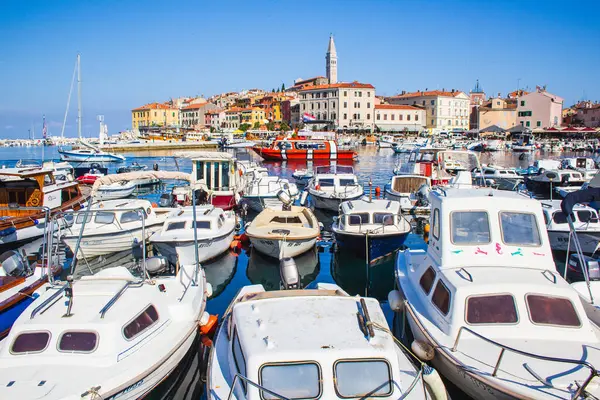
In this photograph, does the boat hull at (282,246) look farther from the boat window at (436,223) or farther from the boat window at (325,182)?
the boat window at (325,182)

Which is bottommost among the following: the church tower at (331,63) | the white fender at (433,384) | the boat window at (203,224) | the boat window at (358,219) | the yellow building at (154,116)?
the white fender at (433,384)

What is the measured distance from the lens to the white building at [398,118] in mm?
115812

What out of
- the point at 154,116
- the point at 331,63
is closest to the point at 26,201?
the point at 154,116

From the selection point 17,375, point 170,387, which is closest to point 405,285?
point 170,387

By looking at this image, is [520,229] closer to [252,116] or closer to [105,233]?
[105,233]

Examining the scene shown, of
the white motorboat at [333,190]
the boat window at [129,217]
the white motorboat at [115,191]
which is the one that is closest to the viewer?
the boat window at [129,217]

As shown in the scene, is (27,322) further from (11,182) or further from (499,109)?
(499,109)

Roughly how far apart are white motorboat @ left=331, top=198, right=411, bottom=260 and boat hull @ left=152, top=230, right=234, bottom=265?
165 inches

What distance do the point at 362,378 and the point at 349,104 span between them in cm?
11002

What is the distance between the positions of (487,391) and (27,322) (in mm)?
7453

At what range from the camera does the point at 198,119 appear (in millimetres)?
152875

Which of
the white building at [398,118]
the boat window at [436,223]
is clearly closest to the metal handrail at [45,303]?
the boat window at [436,223]

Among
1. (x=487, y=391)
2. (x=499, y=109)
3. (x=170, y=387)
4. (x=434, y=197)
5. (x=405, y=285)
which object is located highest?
(x=499, y=109)

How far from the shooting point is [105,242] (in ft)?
53.6
